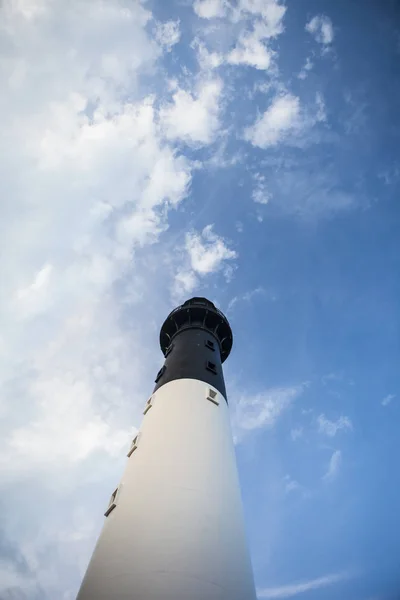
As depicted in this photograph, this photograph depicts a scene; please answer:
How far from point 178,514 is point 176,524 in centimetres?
24

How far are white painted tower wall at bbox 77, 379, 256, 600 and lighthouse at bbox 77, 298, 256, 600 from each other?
0.06 ft

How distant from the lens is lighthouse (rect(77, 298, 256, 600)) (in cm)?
655

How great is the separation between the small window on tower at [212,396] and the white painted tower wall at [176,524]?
1.15m

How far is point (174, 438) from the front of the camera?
995cm

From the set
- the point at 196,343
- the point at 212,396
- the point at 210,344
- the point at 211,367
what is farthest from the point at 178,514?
the point at 210,344

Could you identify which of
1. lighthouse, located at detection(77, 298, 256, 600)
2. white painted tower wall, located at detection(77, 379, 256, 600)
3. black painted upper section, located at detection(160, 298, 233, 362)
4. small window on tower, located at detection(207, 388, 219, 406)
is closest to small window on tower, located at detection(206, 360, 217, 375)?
lighthouse, located at detection(77, 298, 256, 600)

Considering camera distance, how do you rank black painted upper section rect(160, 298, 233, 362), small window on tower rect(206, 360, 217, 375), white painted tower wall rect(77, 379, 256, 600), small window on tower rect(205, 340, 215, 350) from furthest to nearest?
black painted upper section rect(160, 298, 233, 362)
small window on tower rect(205, 340, 215, 350)
small window on tower rect(206, 360, 217, 375)
white painted tower wall rect(77, 379, 256, 600)

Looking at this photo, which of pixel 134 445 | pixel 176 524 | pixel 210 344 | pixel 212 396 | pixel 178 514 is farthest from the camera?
pixel 210 344

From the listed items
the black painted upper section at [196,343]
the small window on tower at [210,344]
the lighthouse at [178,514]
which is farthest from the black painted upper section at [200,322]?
the lighthouse at [178,514]

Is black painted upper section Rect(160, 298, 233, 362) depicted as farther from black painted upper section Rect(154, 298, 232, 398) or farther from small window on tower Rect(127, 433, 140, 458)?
small window on tower Rect(127, 433, 140, 458)

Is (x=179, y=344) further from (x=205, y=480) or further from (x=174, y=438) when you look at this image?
(x=205, y=480)

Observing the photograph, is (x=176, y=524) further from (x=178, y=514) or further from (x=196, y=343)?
(x=196, y=343)

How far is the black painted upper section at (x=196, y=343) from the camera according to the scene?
13.8 metres

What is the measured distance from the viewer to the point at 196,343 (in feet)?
52.0
